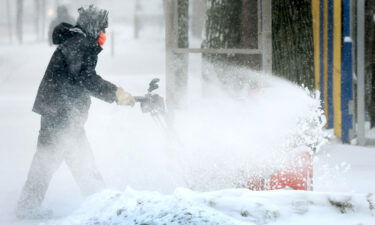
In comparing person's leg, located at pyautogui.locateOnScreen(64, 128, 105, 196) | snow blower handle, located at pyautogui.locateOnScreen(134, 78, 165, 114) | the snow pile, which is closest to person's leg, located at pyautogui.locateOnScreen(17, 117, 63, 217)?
person's leg, located at pyautogui.locateOnScreen(64, 128, 105, 196)

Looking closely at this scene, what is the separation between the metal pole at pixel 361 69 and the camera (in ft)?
22.7

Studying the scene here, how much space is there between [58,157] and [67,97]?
1.47ft

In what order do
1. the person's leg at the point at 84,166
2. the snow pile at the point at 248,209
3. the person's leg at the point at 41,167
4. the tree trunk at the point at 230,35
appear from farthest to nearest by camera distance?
the tree trunk at the point at 230,35 < the person's leg at the point at 84,166 < the person's leg at the point at 41,167 < the snow pile at the point at 248,209

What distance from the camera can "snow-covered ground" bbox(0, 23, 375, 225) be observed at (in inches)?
137

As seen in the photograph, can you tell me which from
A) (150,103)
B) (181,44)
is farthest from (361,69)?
(150,103)

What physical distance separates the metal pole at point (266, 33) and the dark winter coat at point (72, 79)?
7.73 ft

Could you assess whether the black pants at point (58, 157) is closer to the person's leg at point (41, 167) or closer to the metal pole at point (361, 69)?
the person's leg at point (41, 167)

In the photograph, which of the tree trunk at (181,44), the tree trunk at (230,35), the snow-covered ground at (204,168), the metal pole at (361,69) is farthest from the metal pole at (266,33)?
A: the metal pole at (361,69)

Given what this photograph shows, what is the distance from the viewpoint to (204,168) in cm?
482

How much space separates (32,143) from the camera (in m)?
8.10

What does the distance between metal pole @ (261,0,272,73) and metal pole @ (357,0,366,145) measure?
49.7 inches

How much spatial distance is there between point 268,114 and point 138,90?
Answer: 28.3 ft

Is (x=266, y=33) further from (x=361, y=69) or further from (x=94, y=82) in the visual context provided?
(x=94, y=82)

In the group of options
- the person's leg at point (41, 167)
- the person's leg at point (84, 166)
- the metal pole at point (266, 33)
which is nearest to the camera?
the person's leg at point (41, 167)
